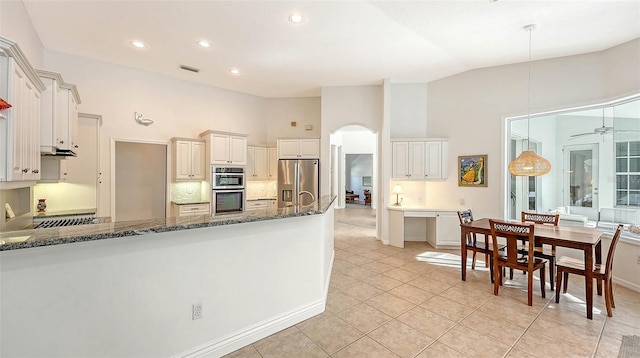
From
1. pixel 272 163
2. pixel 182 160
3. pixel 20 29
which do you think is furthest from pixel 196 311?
pixel 272 163

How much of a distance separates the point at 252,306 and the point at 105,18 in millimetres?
3937

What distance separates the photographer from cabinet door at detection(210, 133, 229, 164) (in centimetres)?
534

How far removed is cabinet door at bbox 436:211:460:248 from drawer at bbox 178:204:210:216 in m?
4.60

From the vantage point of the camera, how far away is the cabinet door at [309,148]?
20.0 ft

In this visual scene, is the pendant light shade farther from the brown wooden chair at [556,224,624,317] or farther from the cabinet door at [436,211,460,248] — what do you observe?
the cabinet door at [436,211,460,248]

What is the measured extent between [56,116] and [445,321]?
14.8ft

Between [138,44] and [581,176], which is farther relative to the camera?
[581,176]

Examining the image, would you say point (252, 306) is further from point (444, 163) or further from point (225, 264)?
point (444, 163)

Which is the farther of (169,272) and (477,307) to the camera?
(477,307)

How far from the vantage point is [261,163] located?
254 inches

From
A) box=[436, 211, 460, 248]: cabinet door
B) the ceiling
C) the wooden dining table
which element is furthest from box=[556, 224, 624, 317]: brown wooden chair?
the ceiling

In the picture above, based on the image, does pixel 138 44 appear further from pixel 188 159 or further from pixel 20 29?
pixel 188 159

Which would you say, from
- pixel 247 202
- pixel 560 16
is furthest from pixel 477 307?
pixel 247 202

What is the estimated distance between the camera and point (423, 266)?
4.23 m
